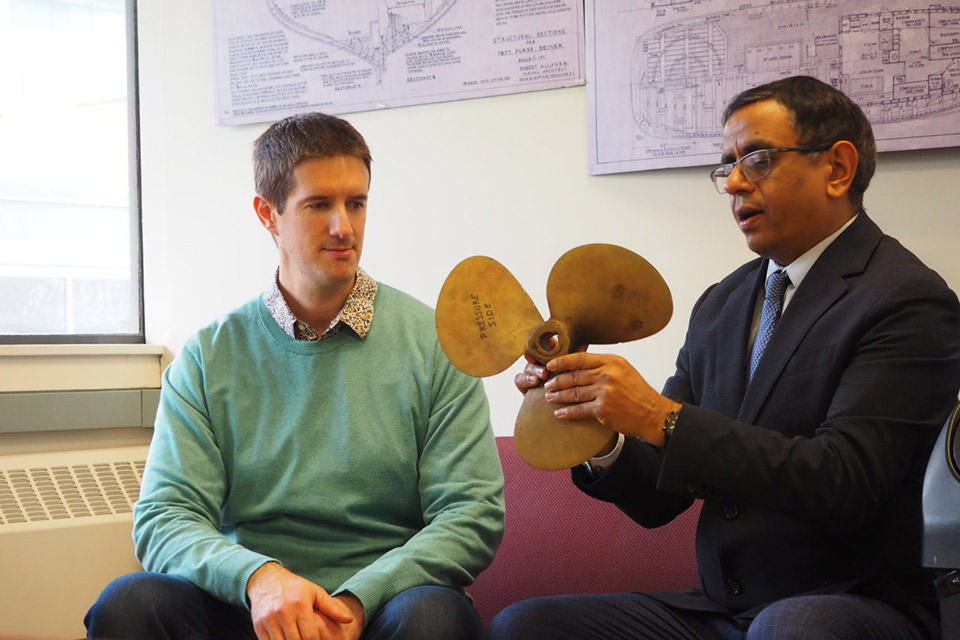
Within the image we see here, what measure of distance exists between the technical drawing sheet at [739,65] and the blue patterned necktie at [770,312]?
0.69 m

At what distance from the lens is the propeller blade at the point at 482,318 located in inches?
68.8

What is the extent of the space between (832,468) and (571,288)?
504 mm

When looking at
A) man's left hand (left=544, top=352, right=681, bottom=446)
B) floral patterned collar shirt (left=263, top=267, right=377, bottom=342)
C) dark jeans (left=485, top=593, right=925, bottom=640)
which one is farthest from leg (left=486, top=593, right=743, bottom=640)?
floral patterned collar shirt (left=263, top=267, right=377, bottom=342)

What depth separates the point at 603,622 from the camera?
1.90m

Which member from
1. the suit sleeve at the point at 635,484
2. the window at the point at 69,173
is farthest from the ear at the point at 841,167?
the window at the point at 69,173

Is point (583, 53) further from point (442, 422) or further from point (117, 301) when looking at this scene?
point (117, 301)

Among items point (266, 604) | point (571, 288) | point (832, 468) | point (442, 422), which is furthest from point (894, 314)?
point (266, 604)

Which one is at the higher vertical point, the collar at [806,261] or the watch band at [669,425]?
the collar at [806,261]

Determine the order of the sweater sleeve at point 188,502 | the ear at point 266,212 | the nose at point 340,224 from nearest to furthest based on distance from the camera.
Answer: the sweater sleeve at point 188,502, the nose at point 340,224, the ear at point 266,212

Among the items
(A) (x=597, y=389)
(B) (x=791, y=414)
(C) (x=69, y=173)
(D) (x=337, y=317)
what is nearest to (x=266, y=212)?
(D) (x=337, y=317)

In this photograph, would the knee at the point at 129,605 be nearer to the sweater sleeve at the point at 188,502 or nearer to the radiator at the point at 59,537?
the sweater sleeve at the point at 188,502

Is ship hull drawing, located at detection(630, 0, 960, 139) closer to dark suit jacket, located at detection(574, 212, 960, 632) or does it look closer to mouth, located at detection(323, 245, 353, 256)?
dark suit jacket, located at detection(574, 212, 960, 632)

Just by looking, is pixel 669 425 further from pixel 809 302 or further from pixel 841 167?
pixel 841 167

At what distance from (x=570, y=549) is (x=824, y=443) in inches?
37.9
